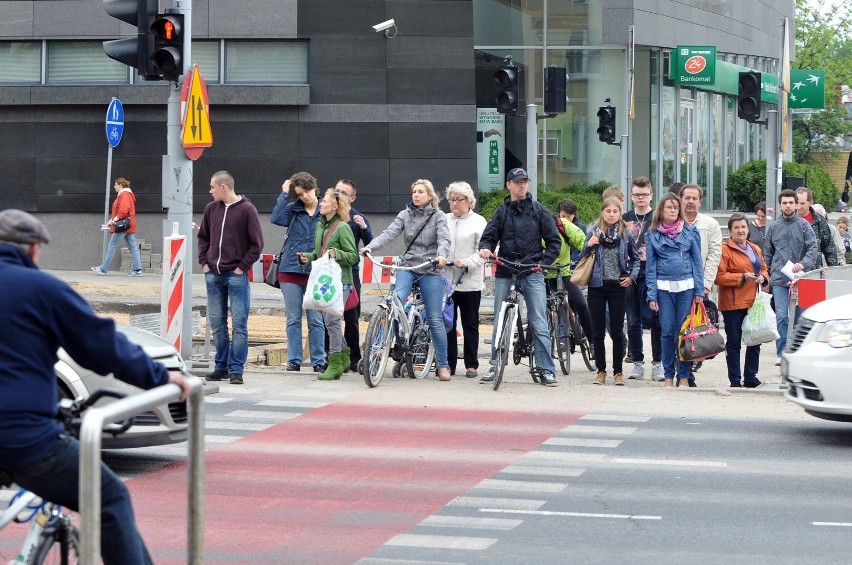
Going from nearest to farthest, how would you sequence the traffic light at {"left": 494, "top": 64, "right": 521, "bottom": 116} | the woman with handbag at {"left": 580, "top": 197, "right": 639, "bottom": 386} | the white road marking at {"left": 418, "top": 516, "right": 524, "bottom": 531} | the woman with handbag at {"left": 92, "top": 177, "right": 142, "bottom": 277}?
the white road marking at {"left": 418, "top": 516, "right": 524, "bottom": 531} → the woman with handbag at {"left": 580, "top": 197, "right": 639, "bottom": 386} → the traffic light at {"left": 494, "top": 64, "right": 521, "bottom": 116} → the woman with handbag at {"left": 92, "top": 177, "right": 142, "bottom": 277}

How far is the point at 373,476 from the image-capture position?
9359 mm

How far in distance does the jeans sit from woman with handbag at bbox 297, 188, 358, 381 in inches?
145

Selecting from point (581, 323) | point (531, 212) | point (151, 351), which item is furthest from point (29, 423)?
point (581, 323)

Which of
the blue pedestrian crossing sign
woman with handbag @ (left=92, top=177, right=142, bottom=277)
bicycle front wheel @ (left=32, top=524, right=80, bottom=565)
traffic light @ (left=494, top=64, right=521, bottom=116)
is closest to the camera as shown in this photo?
bicycle front wheel @ (left=32, top=524, right=80, bottom=565)

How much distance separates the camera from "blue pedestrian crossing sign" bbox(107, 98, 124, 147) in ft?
84.7

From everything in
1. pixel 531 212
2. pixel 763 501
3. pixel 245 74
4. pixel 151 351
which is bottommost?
pixel 763 501

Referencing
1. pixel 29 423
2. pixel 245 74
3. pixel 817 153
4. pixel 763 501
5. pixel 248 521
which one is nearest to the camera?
pixel 29 423

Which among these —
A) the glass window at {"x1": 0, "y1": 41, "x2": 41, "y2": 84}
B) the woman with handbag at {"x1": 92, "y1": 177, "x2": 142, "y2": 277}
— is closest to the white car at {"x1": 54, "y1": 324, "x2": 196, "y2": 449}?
the woman with handbag at {"x1": 92, "y1": 177, "x2": 142, "y2": 277}

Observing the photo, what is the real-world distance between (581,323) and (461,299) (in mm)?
1556

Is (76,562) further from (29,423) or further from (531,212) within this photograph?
(531,212)

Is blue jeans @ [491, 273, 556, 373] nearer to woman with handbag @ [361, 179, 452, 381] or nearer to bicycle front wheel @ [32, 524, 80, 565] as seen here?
woman with handbag @ [361, 179, 452, 381]

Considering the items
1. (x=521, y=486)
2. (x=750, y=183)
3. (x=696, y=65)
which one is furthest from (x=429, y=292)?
(x=750, y=183)

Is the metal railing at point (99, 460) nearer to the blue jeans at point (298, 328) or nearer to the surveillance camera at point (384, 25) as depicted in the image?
the blue jeans at point (298, 328)

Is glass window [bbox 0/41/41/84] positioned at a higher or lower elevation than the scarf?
higher
